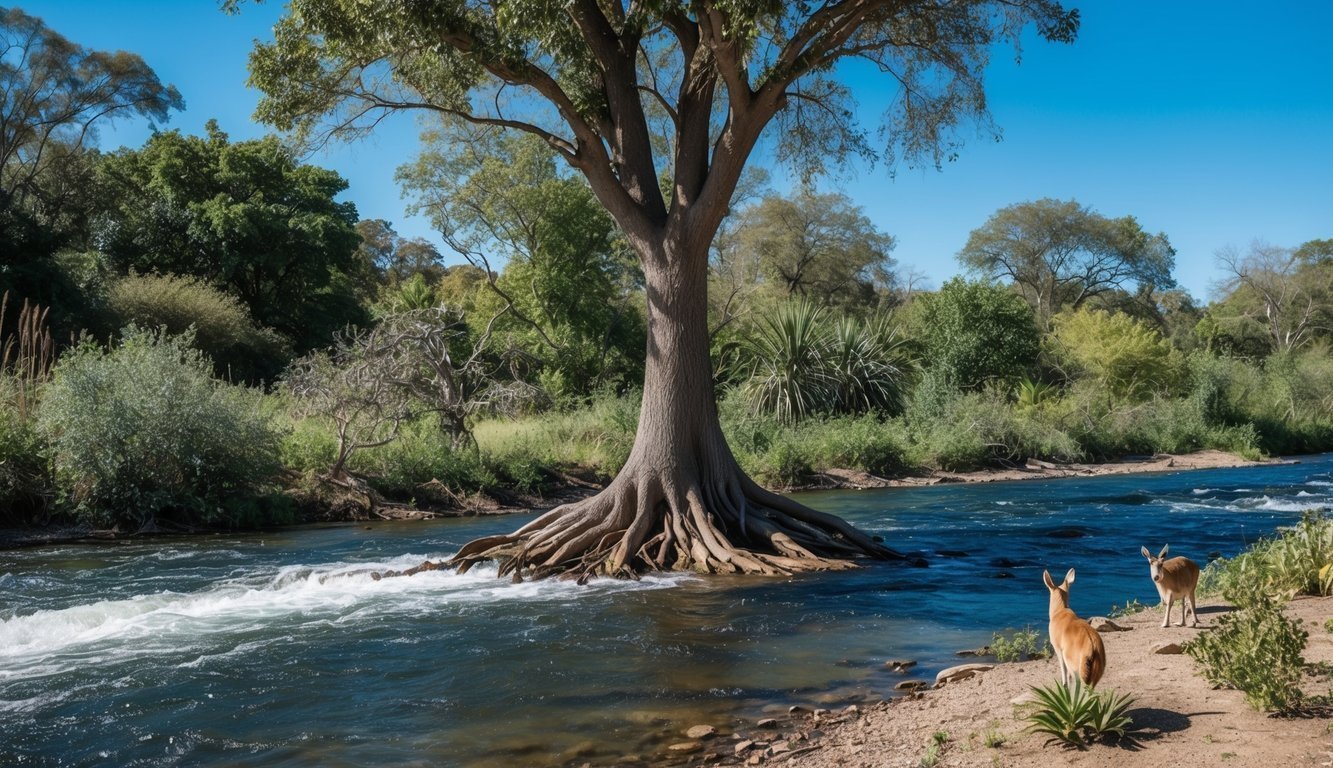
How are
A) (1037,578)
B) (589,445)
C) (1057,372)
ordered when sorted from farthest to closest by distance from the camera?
(1057,372)
(589,445)
(1037,578)

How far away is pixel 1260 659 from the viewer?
19.0 feet

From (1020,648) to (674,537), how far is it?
19.2ft

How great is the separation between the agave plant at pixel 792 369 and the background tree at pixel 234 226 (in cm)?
2036

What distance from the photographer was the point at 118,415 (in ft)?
56.3

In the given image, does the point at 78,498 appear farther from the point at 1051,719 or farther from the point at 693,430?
the point at 1051,719

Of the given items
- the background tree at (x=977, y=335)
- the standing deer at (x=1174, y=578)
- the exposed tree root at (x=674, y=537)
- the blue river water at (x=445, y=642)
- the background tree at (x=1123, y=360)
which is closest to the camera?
the blue river water at (x=445, y=642)

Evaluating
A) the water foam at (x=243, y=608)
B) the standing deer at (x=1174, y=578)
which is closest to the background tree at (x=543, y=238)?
the water foam at (x=243, y=608)

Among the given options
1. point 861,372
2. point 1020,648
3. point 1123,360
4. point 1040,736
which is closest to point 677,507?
point 1020,648

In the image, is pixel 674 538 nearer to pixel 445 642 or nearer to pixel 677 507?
pixel 677 507

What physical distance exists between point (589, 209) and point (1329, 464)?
86.4 feet

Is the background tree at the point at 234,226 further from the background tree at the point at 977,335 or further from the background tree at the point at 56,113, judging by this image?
the background tree at the point at 977,335

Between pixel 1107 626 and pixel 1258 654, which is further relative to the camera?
pixel 1107 626

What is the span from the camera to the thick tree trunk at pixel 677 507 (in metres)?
13.2

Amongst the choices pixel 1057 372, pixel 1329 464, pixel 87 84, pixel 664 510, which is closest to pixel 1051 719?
pixel 664 510
